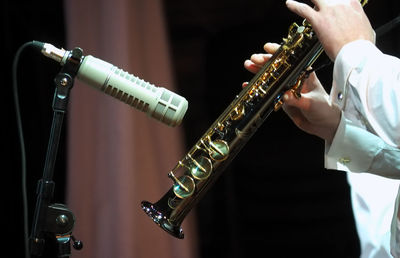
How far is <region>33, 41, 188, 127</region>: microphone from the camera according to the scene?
2.84ft

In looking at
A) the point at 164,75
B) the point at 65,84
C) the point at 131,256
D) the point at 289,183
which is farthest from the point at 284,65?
the point at 289,183

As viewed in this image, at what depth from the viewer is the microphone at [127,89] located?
0.87m

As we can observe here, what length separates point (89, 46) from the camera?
164cm

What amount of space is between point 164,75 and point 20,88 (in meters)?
0.49

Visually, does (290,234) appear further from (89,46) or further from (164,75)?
(89,46)

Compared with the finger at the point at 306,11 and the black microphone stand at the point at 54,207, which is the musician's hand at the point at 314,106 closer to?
the finger at the point at 306,11

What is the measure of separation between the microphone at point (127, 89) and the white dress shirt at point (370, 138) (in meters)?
0.30

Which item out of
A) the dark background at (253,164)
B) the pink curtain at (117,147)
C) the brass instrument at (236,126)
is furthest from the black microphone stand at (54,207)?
the dark background at (253,164)

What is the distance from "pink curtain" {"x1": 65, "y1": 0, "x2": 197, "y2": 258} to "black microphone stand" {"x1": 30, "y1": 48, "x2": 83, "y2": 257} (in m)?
0.68

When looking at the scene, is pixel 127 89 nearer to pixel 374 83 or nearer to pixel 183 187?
pixel 183 187

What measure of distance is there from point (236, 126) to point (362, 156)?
11.2 inches

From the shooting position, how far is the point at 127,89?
0.86 m

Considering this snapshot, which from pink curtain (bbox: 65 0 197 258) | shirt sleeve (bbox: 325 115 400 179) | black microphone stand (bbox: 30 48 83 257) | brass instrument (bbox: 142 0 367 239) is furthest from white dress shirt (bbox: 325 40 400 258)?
pink curtain (bbox: 65 0 197 258)

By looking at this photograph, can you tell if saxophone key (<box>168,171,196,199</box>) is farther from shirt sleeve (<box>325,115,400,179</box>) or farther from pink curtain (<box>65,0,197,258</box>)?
pink curtain (<box>65,0,197,258</box>)
